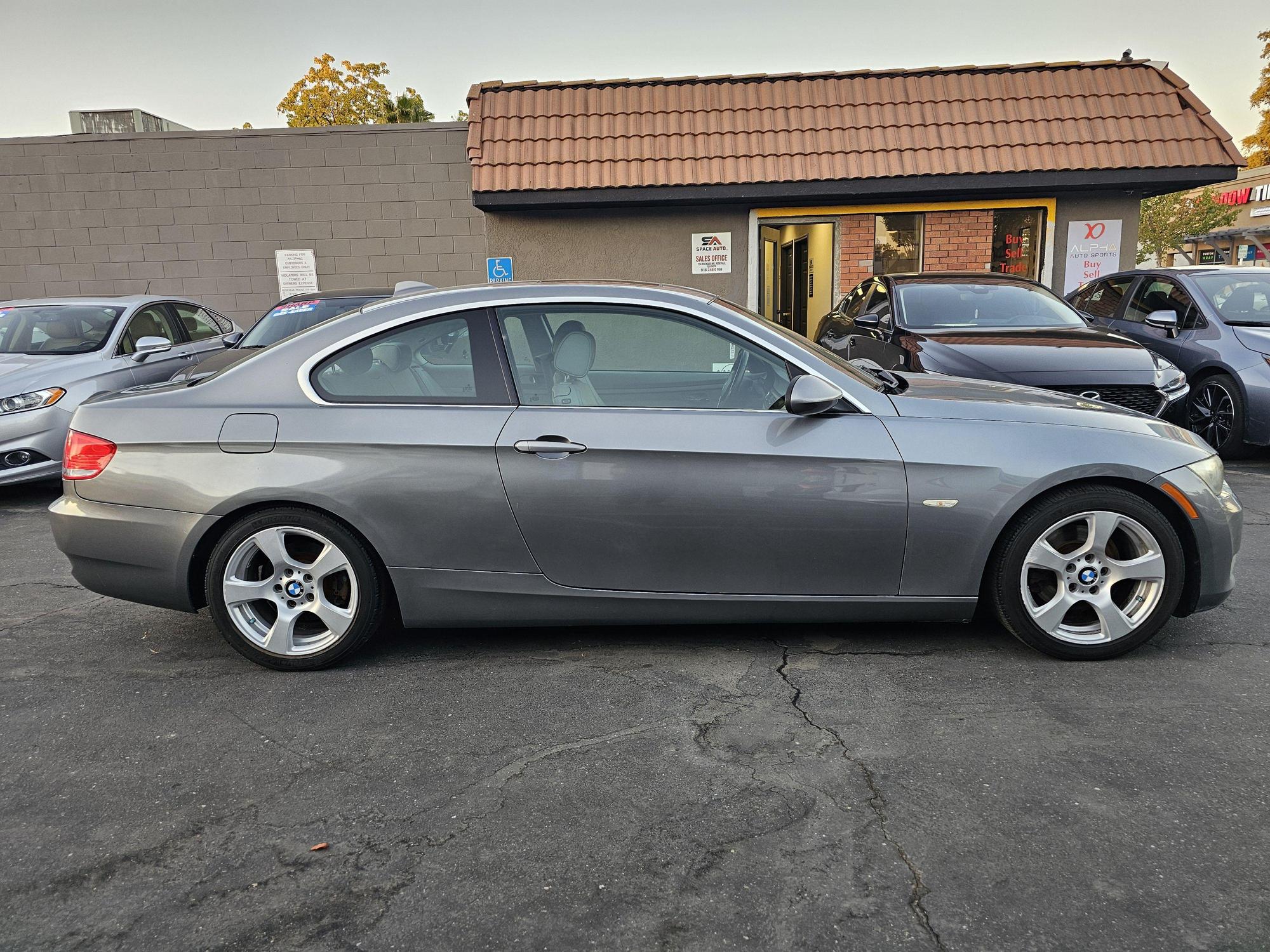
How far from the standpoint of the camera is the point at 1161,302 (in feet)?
28.2

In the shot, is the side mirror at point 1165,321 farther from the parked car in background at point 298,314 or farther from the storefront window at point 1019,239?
the parked car in background at point 298,314

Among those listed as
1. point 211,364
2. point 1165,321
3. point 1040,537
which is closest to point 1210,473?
point 1040,537

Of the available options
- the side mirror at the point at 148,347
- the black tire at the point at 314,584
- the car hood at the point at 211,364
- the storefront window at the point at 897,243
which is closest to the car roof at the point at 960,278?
the storefront window at the point at 897,243

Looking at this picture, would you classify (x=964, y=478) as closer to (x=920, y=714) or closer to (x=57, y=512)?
(x=920, y=714)

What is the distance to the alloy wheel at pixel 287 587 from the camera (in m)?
3.72

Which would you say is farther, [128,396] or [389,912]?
[128,396]

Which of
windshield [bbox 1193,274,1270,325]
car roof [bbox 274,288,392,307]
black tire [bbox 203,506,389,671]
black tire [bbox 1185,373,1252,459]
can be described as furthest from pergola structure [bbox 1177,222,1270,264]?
black tire [bbox 203,506,389,671]

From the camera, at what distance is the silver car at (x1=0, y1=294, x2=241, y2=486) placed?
22.7 feet

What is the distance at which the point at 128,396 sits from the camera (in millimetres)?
4059

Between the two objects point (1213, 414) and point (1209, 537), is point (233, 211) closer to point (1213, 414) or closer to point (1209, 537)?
point (1213, 414)

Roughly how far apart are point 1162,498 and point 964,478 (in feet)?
2.63

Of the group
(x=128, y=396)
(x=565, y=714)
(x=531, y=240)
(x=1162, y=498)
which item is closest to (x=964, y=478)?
(x=1162, y=498)

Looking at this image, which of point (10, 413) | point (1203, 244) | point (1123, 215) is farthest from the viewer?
point (1203, 244)

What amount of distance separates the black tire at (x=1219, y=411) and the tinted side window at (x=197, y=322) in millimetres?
9161
